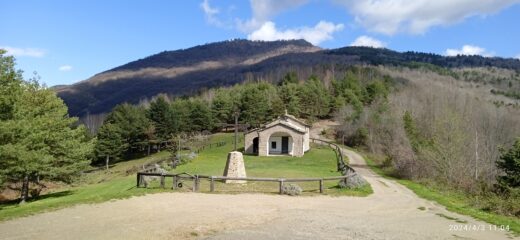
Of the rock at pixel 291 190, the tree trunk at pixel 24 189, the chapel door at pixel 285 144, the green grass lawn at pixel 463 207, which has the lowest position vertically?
the tree trunk at pixel 24 189

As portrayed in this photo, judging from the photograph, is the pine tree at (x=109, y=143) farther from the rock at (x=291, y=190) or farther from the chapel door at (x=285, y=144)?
the rock at (x=291, y=190)

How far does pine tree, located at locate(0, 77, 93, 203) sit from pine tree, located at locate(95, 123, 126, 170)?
115 ft

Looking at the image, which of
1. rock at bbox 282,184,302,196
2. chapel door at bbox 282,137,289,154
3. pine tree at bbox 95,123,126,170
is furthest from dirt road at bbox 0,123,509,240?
pine tree at bbox 95,123,126,170

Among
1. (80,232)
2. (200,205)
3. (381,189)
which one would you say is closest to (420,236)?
(200,205)

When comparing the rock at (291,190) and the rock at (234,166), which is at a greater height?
the rock at (234,166)

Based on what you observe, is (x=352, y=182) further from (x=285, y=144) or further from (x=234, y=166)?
(x=285, y=144)

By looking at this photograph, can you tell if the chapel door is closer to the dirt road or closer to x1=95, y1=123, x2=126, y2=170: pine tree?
x1=95, y1=123, x2=126, y2=170: pine tree

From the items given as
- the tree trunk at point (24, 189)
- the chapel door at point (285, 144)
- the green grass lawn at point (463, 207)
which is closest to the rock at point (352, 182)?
the green grass lawn at point (463, 207)

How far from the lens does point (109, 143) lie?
2744 inches

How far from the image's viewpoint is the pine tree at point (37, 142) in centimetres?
2414

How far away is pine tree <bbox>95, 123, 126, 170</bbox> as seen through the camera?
227 ft

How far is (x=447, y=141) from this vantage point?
34594mm

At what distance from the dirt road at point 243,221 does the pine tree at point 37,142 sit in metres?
10.2

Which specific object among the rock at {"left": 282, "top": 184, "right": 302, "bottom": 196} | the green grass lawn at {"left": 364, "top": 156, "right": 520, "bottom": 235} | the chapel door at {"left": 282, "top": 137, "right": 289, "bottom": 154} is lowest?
the green grass lawn at {"left": 364, "top": 156, "right": 520, "bottom": 235}
